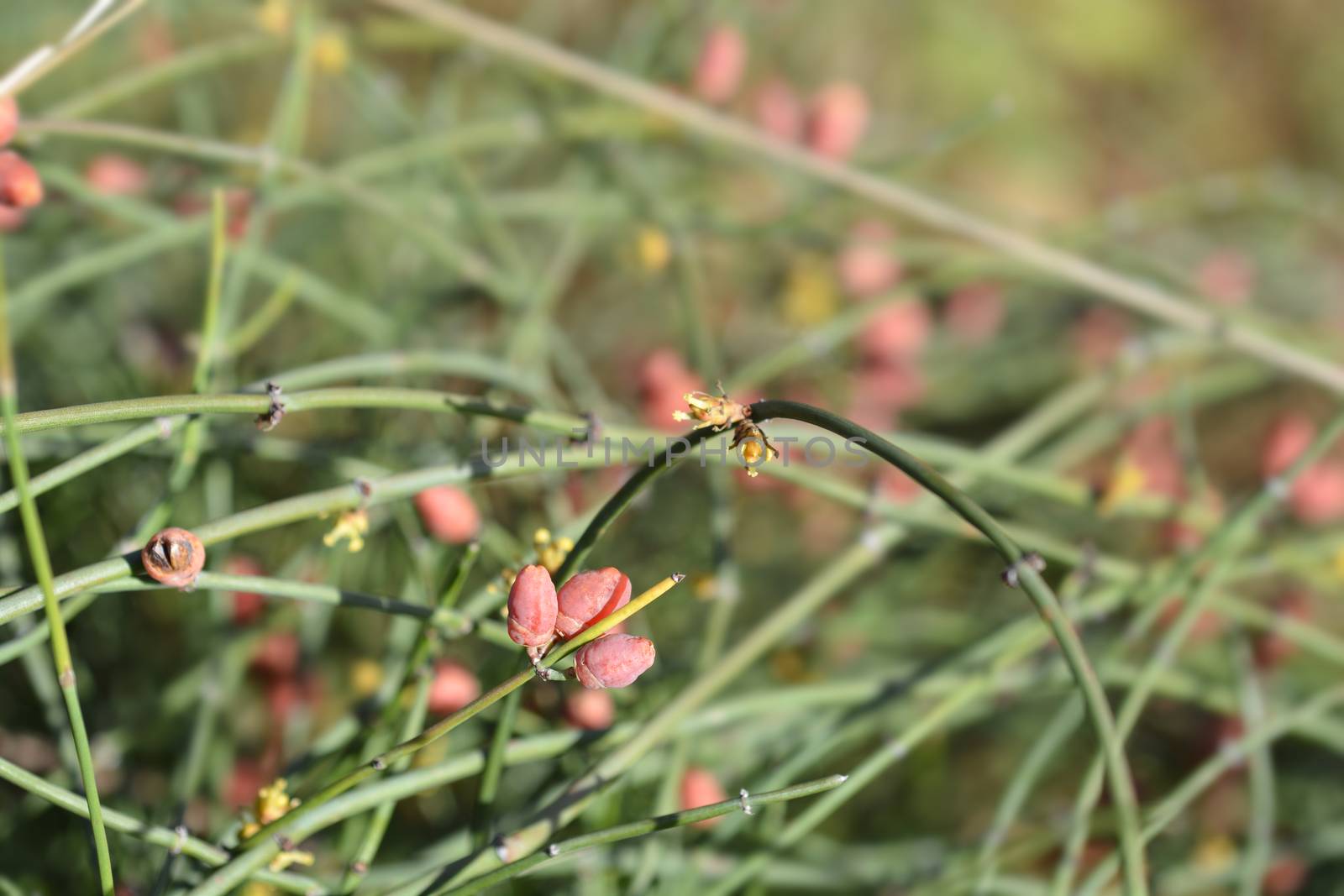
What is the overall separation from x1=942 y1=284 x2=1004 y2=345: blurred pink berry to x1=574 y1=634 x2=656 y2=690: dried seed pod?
0.66 meters

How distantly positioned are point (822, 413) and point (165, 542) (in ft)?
0.71

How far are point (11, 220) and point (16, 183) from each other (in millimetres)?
231

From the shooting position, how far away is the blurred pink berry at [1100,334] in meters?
0.87

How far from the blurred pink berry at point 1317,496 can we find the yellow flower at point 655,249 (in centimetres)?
44

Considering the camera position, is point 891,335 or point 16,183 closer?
point 16,183

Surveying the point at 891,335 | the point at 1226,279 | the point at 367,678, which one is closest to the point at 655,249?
the point at 891,335

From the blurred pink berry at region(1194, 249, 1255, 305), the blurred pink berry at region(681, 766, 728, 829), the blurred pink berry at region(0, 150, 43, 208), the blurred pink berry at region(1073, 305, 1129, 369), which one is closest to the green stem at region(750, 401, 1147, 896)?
the blurred pink berry at region(681, 766, 728, 829)

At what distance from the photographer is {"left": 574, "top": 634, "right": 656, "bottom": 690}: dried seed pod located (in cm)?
30

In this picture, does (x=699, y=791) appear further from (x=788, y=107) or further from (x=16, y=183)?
(x=788, y=107)

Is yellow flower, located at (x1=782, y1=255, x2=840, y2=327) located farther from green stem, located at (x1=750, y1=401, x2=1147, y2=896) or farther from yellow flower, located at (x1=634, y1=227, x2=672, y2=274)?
green stem, located at (x1=750, y1=401, x2=1147, y2=896)

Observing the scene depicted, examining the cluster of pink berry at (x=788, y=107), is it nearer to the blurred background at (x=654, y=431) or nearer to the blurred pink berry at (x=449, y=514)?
the blurred background at (x=654, y=431)

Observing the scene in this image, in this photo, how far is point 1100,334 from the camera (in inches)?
34.7

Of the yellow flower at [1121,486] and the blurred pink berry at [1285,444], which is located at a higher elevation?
the blurred pink berry at [1285,444]

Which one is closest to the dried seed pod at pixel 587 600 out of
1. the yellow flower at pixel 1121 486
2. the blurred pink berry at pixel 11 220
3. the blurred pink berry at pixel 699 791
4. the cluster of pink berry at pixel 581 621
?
the cluster of pink berry at pixel 581 621
